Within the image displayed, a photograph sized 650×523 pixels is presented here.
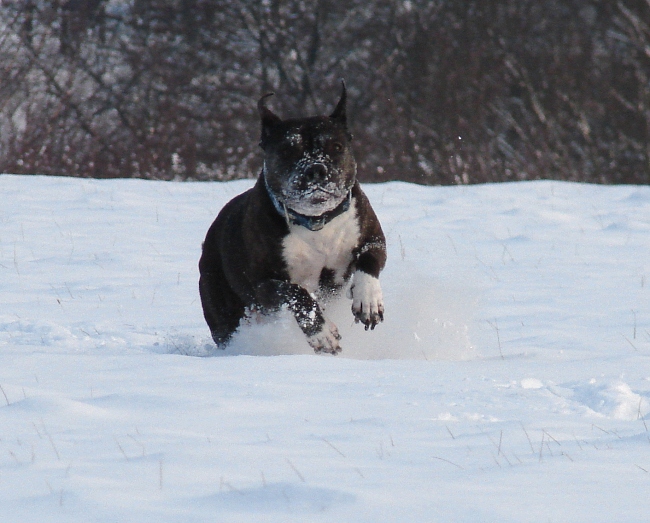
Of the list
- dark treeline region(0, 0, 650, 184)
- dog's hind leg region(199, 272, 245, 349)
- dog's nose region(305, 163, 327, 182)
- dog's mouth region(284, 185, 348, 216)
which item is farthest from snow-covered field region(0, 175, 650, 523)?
dark treeline region(0, 0, 650, 184)

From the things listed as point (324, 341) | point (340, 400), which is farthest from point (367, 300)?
point (340, 400)

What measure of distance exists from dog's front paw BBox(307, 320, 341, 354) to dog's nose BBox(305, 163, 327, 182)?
0.77 m

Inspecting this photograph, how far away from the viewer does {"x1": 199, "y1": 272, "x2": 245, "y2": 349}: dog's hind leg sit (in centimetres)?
652

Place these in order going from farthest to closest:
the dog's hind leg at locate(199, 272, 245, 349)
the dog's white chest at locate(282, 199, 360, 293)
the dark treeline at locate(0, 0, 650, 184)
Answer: the dark treeline at locate(0, 0, 650, 184) < the dog's hind leg at locate(199, 272, 245, 349) < the dog's white chest at locate(282, 199, 360, 293)

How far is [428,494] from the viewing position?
3.01 m

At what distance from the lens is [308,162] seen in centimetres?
577

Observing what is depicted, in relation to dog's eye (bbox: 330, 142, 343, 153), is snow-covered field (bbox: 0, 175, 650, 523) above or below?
below

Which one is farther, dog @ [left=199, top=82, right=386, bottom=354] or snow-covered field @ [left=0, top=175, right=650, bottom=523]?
dog @ [left=199, top=82, right=386, bottom=354]

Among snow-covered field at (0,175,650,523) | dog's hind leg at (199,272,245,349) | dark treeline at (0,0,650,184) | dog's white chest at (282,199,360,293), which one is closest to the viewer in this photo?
snow-covered field at (0,175,650,523)

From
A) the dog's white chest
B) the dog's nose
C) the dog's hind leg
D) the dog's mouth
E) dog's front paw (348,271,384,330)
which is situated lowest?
the dog's hind leg

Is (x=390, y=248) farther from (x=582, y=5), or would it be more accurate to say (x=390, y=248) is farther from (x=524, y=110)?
(x=582, y=5)

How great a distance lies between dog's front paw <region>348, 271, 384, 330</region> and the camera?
18.8 ft

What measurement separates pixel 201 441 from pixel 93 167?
17060 millimetres

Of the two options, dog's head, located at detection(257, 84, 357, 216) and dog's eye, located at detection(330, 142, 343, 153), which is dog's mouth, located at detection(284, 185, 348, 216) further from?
dog's eye, located at detection(330, 142, 343, 153)
